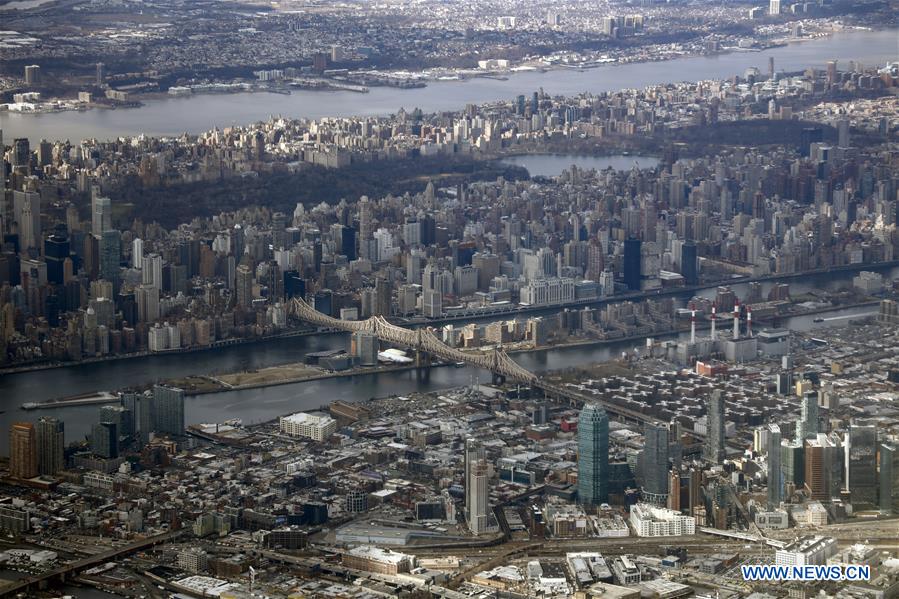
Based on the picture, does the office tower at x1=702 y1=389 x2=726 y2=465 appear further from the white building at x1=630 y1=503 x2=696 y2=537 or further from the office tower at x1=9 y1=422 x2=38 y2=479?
the office tower at x1=9 y1=422 x2=38 y2=479

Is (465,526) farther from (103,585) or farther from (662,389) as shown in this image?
(662,389)

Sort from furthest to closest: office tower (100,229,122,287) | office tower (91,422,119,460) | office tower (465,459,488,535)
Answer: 1. office tower (100,229,122,287)
2. office tower (91,422,119,460)
3. office tower (465,459,488,535)

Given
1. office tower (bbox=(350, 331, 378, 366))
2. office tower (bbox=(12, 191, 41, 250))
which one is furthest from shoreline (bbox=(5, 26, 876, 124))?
office tower (bbox=(350, 331, 378, 366))

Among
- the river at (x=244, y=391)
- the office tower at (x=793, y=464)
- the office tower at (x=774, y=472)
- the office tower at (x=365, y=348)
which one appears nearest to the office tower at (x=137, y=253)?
the river at (x=244, y=391)

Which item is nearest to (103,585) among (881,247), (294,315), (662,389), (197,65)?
(662,389)

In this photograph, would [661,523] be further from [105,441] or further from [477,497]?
[105,441]

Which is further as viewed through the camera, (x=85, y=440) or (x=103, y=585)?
(x=85, y=440)
